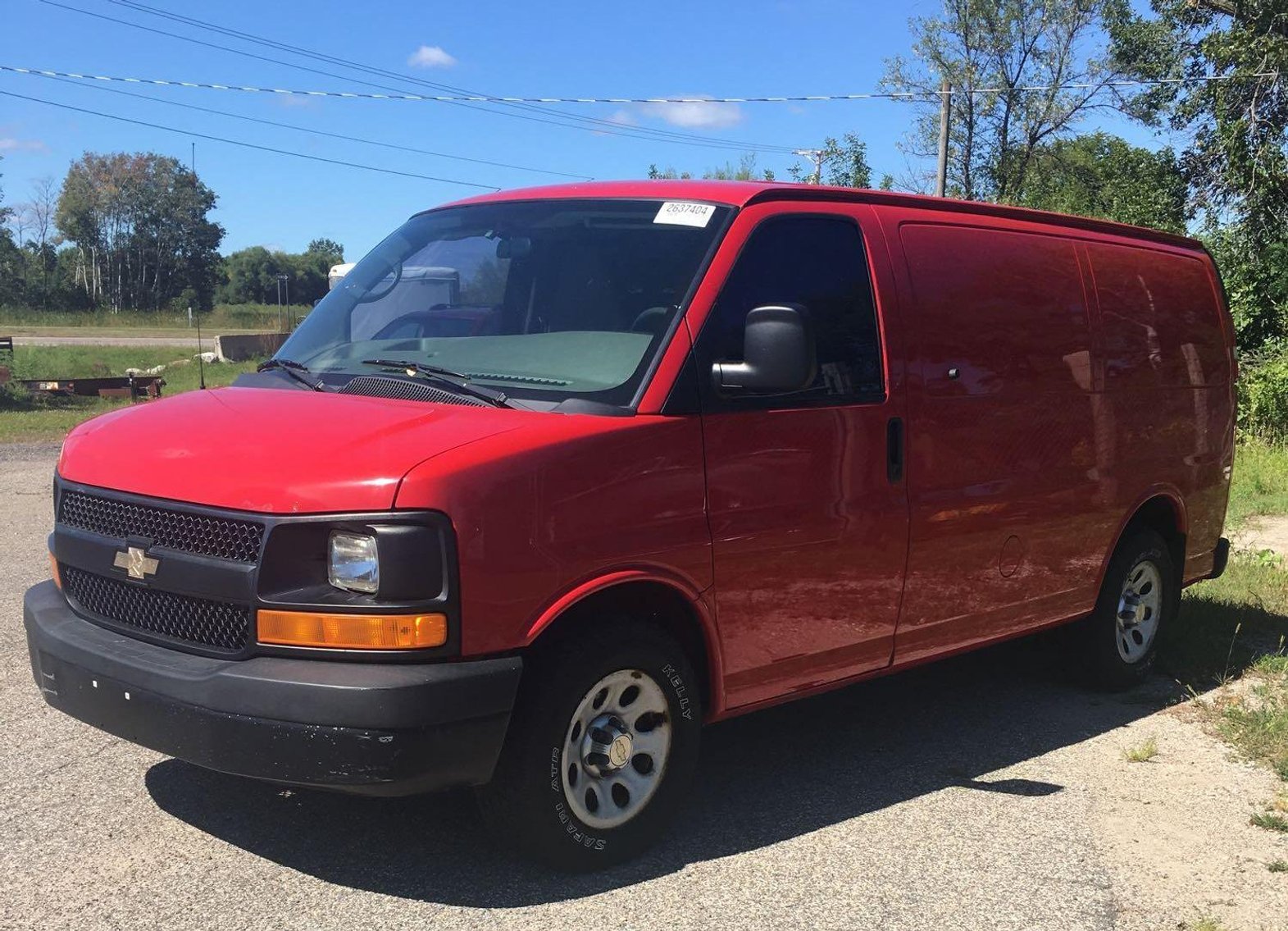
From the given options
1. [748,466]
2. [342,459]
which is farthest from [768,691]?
[342,459]

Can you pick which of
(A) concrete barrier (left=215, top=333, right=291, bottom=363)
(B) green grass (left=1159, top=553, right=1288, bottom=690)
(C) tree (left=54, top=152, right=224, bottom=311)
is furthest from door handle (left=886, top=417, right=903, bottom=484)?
(C) tree (left=54, top=152, right=224, bottom=311)

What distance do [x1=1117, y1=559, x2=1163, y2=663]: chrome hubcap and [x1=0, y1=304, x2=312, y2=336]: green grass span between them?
5090cm

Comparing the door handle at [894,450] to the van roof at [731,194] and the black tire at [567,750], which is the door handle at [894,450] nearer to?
the van roof at [731,194]

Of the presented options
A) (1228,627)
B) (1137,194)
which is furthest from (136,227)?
(1228,627)

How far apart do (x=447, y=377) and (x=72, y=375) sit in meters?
27.8

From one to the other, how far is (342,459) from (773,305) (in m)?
1.54

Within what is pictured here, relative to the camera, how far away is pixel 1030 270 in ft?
18.0

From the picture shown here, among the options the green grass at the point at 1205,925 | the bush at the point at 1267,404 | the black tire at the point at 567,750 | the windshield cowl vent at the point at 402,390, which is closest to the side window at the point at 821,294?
the windshield cowl vent at the point at 402,390

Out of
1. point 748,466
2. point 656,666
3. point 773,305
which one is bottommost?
point 656,666

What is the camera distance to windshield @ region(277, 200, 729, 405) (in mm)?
4051

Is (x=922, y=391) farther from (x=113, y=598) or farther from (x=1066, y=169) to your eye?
(x=1066, y=169)

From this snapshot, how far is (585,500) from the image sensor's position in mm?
3656

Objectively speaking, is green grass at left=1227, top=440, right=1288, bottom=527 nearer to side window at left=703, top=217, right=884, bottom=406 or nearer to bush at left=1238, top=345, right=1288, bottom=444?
bush at left=1238, top=345, right=1288, bottom=444

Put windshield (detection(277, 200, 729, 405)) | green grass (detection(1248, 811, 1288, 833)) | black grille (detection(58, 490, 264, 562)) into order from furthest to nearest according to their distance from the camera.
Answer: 1. green grass (detection(1248, 811, 1288, 833))
2. windshield (detection(277, 200, 729, 405))
3. black grille (detection(58, 490, 264, 562))
